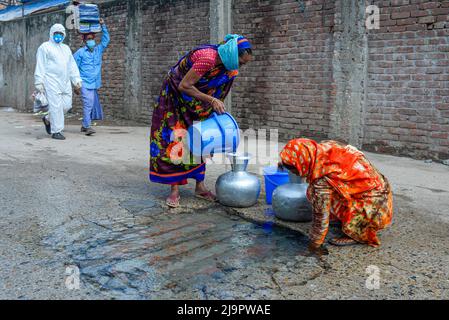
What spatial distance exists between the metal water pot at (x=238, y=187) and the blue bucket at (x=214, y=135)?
0.25 meters

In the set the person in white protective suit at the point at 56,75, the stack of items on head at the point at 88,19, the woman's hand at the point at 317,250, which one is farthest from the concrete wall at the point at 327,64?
the woman's hand at the point at 317,250

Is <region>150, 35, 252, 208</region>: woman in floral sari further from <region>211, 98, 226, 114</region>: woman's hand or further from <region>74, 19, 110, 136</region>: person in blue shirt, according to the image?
<region>74, 19, 110, 136</region>: person in blue shirt

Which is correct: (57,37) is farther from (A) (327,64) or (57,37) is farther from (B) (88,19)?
(A) (327,64)

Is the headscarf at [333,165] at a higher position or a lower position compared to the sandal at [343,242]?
higher

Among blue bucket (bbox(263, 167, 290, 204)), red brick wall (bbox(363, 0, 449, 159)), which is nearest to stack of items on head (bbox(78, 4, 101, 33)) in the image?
red brick wall (bbox(363, 0, 449, 159))

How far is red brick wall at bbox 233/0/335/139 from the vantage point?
742cm

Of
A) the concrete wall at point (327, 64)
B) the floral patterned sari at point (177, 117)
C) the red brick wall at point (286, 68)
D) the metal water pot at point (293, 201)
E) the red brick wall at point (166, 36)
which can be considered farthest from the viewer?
the red brick wall at point (166, 36)

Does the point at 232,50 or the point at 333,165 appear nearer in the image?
the point at 333,165

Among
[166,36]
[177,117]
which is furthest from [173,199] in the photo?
[166,36]

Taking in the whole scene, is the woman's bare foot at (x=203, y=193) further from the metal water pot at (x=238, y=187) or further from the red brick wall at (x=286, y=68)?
the red brick wall at (x=286, y=68)

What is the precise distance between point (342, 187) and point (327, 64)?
442 centimetres

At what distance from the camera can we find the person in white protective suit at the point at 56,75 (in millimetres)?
7879

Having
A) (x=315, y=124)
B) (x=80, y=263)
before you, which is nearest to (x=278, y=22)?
(x=315, y=124)

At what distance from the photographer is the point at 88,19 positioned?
942 centimetres
